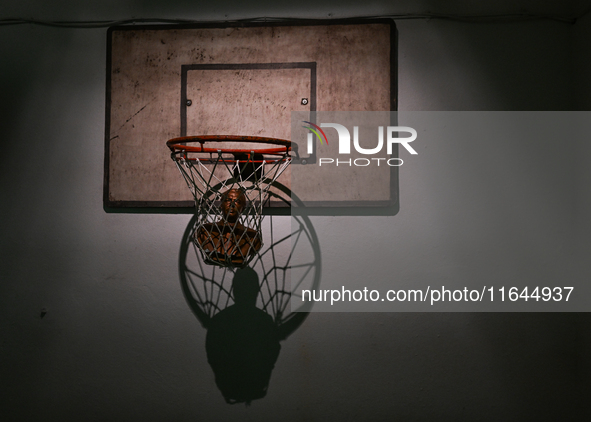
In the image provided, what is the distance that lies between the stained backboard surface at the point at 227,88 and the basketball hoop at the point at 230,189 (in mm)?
101

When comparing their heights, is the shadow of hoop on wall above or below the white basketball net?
below

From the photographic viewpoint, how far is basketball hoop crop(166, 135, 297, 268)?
54.1 inches

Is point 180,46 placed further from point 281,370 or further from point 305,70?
point 281,370

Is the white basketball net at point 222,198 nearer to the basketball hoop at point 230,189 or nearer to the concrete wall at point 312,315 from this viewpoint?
the basketball hoop at point 230,189

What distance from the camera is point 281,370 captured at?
5.38 feet

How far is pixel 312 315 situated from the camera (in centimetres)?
165

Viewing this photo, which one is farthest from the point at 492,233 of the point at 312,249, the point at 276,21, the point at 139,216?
the point at 139,216

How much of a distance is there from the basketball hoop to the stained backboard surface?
0.33ft

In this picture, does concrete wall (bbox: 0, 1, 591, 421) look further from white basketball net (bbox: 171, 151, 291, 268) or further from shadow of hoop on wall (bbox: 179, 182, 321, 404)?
white basketball net (bbox: 171, 151, 291, 268)

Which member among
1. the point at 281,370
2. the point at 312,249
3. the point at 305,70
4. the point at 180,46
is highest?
the point at 180,46

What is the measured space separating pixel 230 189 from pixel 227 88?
1.90 feet

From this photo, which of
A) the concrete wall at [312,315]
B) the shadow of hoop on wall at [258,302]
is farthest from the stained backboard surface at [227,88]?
the shadow of hoop on wall at [258,302]

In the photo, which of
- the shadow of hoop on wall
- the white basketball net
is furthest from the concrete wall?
the white basketball net

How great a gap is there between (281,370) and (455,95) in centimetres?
158
